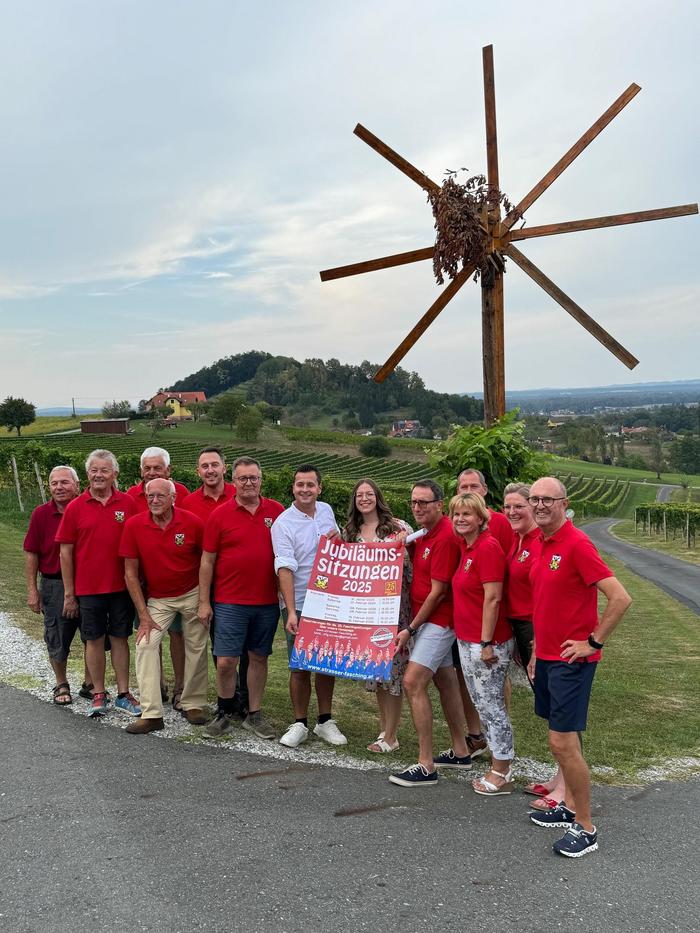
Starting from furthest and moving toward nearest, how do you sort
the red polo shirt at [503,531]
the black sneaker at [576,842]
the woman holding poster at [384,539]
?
1. the woman holding poster at [384,539]
2. the red polo shirt at [503,531]
3. the black sneaker at [576,842]

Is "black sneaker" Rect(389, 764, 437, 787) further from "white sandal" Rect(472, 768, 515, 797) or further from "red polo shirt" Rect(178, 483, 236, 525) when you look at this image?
"red polo shirt" Rect(178, 483, 236, 525)

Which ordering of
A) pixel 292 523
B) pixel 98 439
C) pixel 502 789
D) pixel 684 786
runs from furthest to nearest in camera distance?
pixel 98 439, pixel 292 523, pixel 684 786, pixel 502 789

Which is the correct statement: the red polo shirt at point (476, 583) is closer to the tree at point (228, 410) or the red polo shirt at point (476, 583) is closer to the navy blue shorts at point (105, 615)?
the navy blue shorts at point (105, 615)

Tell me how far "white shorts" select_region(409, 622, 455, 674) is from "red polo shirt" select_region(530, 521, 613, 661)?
106 centimetres

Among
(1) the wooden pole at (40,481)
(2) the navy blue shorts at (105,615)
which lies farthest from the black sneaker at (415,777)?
(1) the wooden pole at (40,481)

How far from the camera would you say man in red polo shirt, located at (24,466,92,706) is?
21.8 feet

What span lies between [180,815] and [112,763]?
970 millimetres

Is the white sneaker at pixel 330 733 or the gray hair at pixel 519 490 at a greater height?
the gray hair at pixel 519 490

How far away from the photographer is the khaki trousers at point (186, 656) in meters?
6.16

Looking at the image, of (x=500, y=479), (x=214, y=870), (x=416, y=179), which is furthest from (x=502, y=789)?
(x=416, y=179)

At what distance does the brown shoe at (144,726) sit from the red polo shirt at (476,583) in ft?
8.28

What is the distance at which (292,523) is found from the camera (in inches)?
239

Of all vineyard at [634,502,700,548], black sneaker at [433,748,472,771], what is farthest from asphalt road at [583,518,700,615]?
black sneaker at [433,748,472,771]

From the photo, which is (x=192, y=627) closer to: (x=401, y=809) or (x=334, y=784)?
A: (x=334, y=784)
